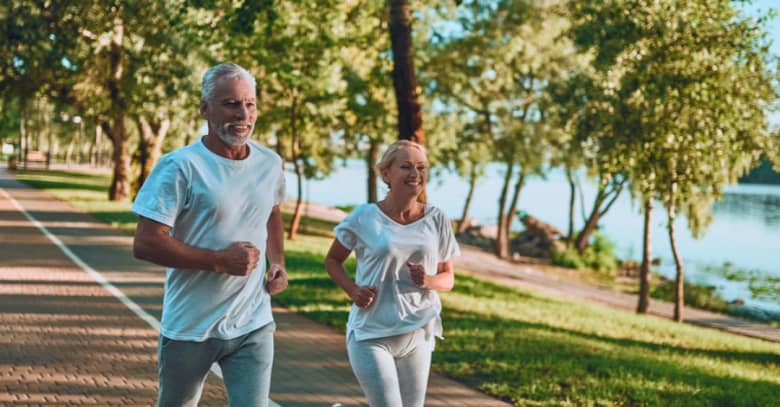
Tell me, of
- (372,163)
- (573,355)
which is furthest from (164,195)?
(372,163)

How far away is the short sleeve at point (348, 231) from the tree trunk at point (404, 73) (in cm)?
776

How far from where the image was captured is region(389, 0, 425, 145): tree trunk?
1205 cm

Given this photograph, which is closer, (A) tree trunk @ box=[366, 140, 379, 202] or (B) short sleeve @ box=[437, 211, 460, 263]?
(B) short sleeve @ box=[437, 211, 460, 263]

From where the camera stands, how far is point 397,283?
4340mm

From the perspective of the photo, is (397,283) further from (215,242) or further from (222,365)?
(215,242)

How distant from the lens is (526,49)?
105ft

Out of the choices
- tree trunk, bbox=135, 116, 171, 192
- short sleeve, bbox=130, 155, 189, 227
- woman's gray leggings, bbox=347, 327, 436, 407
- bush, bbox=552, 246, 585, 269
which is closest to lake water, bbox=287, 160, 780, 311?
woman's gray leggings, bbox=347, 327, 436, 407

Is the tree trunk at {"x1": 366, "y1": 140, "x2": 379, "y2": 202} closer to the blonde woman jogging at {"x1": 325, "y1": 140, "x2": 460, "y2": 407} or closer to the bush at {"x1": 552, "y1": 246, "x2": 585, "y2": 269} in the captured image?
the bush at {"x1": 552, "y1": 246, "x2": 585, "y2": 269}

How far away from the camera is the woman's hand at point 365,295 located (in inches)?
168

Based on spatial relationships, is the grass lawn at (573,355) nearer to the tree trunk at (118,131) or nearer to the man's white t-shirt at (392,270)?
the man's white t-shirt at (392,270)

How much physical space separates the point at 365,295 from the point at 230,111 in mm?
1328

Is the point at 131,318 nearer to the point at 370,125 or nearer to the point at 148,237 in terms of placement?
the point at 148,237

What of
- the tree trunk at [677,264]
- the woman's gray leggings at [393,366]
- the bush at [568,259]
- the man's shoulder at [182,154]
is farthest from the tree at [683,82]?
the bush at [568,259]

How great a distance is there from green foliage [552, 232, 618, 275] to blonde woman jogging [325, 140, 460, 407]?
3432 centimetres
